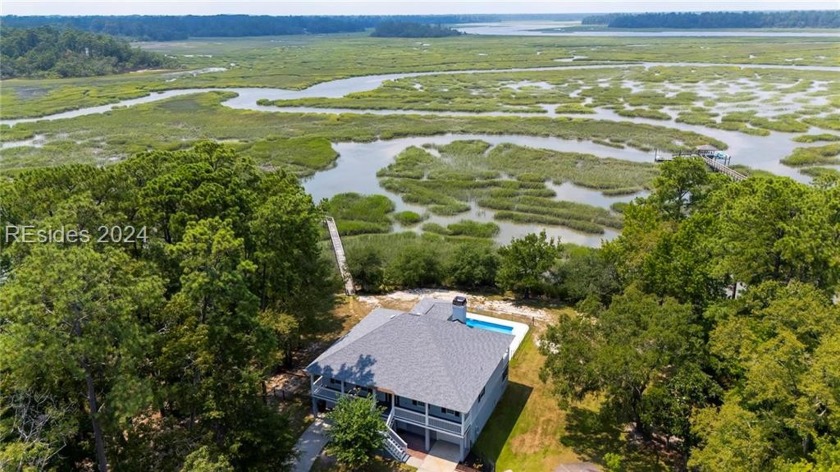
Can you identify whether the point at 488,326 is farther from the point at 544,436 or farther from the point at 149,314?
the point at 149,314

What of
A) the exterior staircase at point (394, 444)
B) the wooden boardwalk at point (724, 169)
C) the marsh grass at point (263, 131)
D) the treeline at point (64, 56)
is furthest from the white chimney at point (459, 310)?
→ the treeline at point (64, 56)

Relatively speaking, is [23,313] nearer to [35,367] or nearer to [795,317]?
[35,367]

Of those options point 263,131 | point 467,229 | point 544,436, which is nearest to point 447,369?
point 544,436

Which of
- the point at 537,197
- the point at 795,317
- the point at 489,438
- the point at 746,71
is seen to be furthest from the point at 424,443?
the point at 746,71

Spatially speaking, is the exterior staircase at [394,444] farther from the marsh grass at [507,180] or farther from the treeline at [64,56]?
the treeline at [64,56]

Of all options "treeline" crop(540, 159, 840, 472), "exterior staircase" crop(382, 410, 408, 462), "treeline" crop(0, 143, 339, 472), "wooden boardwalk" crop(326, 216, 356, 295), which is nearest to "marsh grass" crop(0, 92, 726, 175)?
"wooden boardwalk" crop(326, 216, 356, 295)

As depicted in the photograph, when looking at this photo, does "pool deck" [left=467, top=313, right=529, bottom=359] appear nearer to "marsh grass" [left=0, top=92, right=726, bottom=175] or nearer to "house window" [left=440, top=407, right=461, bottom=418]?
"house window" [left=440, top=407, right=461, bottom=418]
